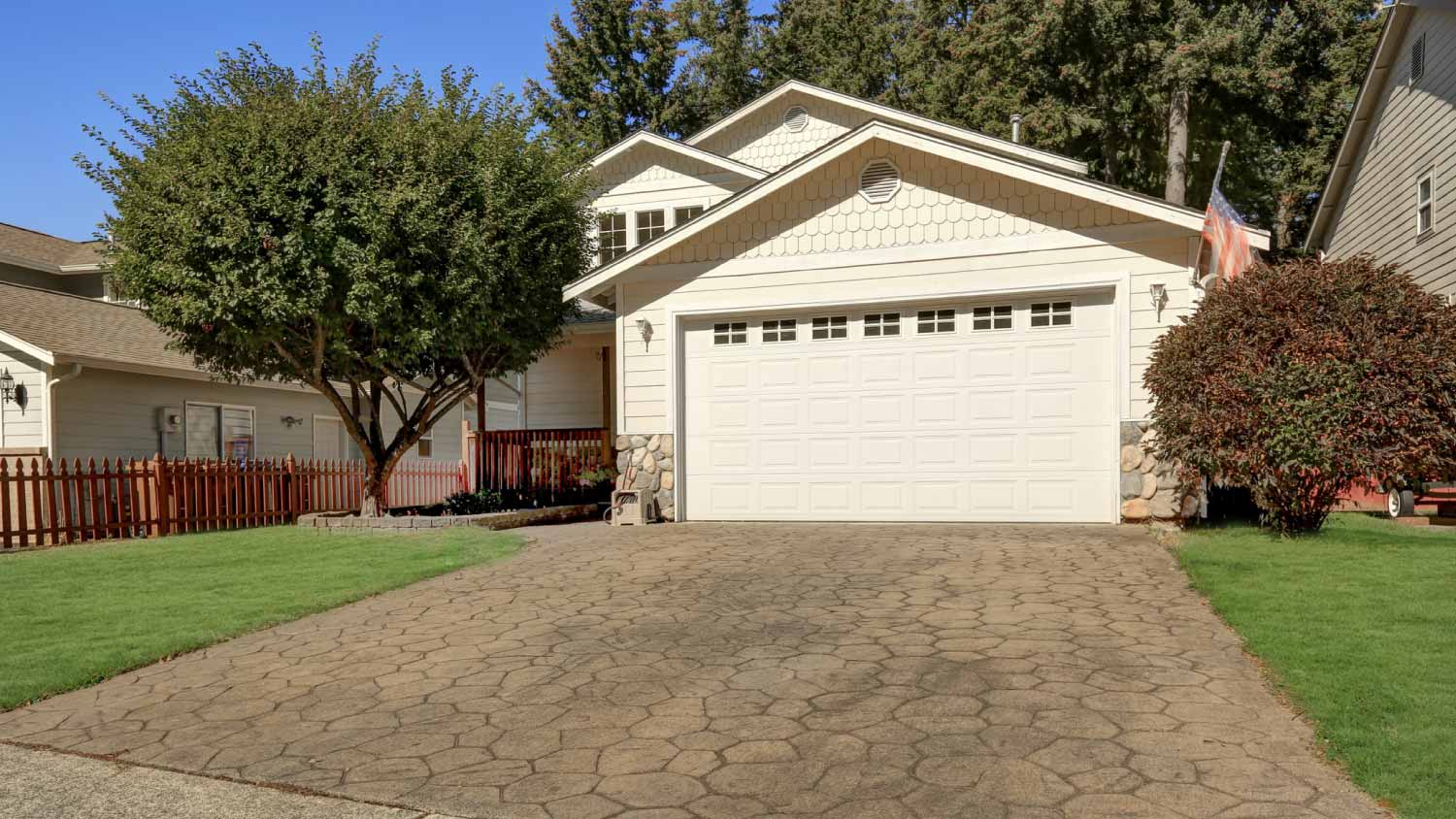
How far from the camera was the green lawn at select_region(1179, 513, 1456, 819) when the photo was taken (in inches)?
152

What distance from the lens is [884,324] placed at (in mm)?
12453

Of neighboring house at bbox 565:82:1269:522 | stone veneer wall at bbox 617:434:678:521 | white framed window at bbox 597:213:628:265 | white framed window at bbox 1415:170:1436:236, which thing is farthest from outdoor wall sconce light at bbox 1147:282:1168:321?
white framed window at bbox 597:213:628:265

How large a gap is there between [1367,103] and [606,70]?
2599 cm

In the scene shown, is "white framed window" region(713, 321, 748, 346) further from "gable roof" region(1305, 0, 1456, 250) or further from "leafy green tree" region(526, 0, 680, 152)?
"leafy green tree" region(526, 0, 680, 152)

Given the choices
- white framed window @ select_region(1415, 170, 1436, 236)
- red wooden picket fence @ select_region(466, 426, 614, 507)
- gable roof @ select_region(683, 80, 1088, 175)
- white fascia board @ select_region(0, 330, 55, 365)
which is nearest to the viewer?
white fascia board @ select_region(0, 330, 55, 365)

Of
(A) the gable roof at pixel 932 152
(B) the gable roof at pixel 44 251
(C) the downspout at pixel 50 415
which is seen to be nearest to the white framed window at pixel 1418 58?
(A) the gable roof at pixel 932 152

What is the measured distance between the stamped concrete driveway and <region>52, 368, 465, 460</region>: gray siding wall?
12105mm

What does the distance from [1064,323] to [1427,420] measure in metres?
3.91

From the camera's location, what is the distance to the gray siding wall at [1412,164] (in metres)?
15.4

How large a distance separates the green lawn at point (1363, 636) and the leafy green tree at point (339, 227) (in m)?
9.52

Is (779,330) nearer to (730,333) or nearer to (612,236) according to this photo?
(730,333)

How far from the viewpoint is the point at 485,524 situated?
1355 centimetres

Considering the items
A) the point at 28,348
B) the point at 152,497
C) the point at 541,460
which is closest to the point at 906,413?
the point at 541,460

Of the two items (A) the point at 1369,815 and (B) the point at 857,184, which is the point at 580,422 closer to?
(B) the point at 857,184
